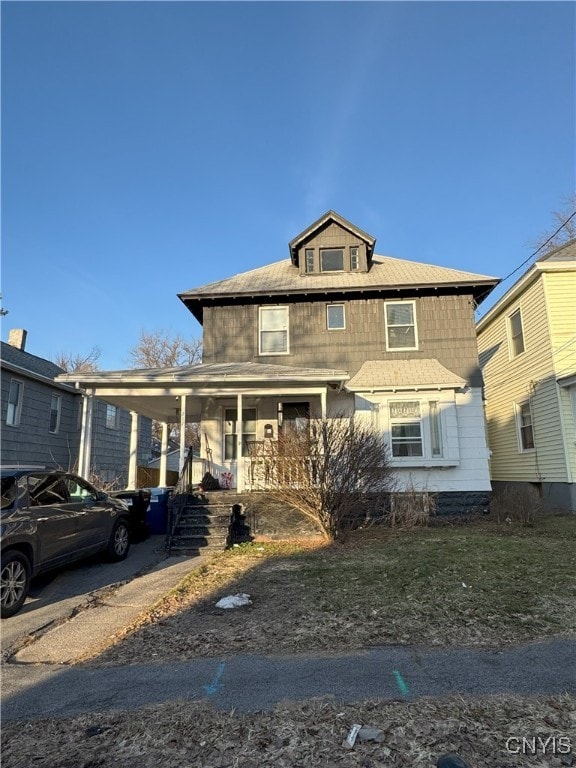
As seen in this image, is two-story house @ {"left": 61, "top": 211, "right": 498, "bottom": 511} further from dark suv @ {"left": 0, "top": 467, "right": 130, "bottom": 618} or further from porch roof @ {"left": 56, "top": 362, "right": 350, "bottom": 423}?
dark suv @ {"left": 0, "top": 467, "right": 130, "bottom": 618}

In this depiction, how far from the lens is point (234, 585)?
6.58 metres

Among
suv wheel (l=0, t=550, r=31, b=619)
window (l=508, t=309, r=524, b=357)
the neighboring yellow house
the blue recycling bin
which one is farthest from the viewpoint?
window (l=508, t=309, r=524, b=357)

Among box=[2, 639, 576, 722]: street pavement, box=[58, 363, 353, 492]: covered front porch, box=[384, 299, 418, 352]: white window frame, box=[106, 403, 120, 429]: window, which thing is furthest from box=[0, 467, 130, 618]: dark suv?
box=[106, 403, 120, 429]: window

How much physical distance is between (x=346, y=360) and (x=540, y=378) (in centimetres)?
586

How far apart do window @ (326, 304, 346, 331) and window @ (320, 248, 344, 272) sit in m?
1.49

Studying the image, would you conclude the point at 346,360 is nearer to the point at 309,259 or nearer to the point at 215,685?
the point at 309,259

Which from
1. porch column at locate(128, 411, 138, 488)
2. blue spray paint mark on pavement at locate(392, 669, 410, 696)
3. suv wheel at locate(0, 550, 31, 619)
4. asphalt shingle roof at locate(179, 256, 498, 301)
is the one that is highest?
asphalt shingle roof at locate(179, 256, 498, 301)

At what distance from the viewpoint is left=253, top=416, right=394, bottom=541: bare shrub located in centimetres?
918

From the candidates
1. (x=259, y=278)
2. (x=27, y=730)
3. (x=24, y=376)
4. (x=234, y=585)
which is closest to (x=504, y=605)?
(x=234, y=585)

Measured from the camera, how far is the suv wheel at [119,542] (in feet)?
26.7

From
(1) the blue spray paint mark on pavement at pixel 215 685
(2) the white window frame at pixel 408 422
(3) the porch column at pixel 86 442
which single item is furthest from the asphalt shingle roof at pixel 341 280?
(1) the blue spray paint mark on pavement at pixel 215 685

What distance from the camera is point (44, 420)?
16484 mm

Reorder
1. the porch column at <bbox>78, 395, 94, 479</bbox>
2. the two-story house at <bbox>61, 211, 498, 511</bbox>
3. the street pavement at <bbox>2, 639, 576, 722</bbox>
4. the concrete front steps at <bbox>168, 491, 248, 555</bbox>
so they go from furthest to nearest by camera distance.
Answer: the two-story house at <bbox>61, 211, 498, 511</bbox> → the porch column at <bbox>78, 395, 94, 479</bbox> → the concrete front steps at <bbox>168, 491, 248, 555</bbox> → the street pavement at <bbox>2, 639, 576, 722</bbox>

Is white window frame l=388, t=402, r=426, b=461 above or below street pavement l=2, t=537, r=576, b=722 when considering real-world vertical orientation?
above
